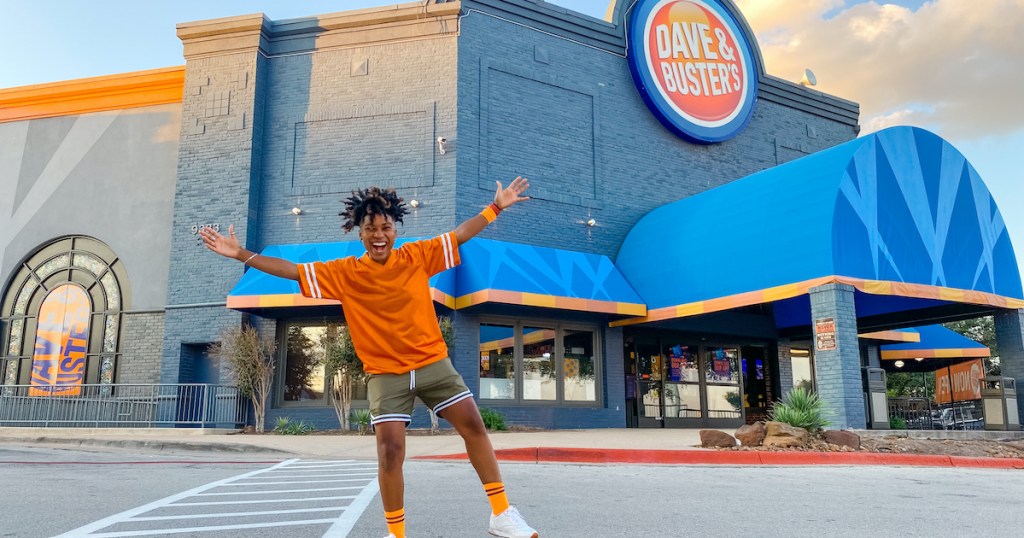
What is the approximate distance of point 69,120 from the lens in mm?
21297

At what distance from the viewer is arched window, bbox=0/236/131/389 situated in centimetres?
1916

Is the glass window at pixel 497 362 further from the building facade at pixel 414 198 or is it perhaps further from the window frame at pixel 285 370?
the window frame at pixel 285 370

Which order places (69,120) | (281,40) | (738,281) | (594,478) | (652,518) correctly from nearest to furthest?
(652,518), (594,478), (738,281), (281,40), (69,120)

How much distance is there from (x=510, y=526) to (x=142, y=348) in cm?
1712

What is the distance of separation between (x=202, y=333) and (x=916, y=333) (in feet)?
62.8

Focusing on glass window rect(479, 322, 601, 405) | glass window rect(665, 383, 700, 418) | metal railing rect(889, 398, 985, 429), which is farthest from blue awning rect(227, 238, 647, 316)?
metal railing rect(889, 398, 985, 429)

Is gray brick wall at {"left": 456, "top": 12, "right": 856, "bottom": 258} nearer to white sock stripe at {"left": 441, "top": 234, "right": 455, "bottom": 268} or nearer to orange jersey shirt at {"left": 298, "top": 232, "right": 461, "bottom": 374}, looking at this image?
white sock stripe at {"left": 441, "top": 234, "right": 455, "bottom": 268}

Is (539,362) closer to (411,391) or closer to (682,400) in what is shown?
(682,400)

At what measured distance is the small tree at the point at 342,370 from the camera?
15.1 m

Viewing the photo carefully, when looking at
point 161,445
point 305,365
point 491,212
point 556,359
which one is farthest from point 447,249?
point 305,365

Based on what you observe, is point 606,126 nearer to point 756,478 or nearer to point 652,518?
point 756,478

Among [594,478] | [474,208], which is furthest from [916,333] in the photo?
[594,478]

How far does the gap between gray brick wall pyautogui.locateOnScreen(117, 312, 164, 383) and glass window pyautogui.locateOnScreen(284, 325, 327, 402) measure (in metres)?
3.49

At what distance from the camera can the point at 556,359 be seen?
17828 mm
